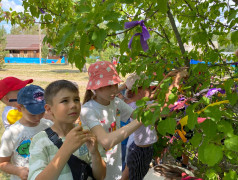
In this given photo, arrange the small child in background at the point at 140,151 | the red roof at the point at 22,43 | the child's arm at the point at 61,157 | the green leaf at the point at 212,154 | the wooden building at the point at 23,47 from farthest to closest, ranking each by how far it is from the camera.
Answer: the red roof at the point at 22,43
the wooden building at the point at 23,47
the small child in background at the point at 140,151
the child's arm at the point at 61,157
the green leaf at the point at 212,154

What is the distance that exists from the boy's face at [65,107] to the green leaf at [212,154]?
88 centimetres

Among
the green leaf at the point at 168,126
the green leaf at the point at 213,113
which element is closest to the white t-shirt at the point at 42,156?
the green leaf at the point at 168,126

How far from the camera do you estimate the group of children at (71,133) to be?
4.36 feet

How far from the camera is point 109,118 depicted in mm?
2148

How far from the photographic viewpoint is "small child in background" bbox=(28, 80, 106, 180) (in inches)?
48.6

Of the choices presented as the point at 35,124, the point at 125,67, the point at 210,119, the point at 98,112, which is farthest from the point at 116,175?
the point at 210,119

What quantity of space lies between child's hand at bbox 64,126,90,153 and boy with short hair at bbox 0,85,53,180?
2.59ft

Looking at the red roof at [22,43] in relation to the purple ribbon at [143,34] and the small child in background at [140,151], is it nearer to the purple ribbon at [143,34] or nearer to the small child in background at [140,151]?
the small child in background at [140,151]

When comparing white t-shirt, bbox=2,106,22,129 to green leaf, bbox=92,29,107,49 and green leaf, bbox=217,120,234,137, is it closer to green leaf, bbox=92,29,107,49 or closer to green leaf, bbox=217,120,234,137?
green leaf, bbox=92,29,107,49

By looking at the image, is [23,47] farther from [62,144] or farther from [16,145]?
[62,144]

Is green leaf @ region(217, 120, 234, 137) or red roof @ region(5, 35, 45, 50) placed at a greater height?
red roof @ region(5, 35, 45, 50)

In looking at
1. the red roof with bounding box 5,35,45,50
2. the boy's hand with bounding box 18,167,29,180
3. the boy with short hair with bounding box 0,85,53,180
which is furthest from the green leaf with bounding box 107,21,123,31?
the red roof with bounding box 5,35,45,50

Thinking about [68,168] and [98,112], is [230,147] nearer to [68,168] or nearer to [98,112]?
[68,168]

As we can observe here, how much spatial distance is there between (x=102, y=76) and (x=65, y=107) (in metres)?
0.65
